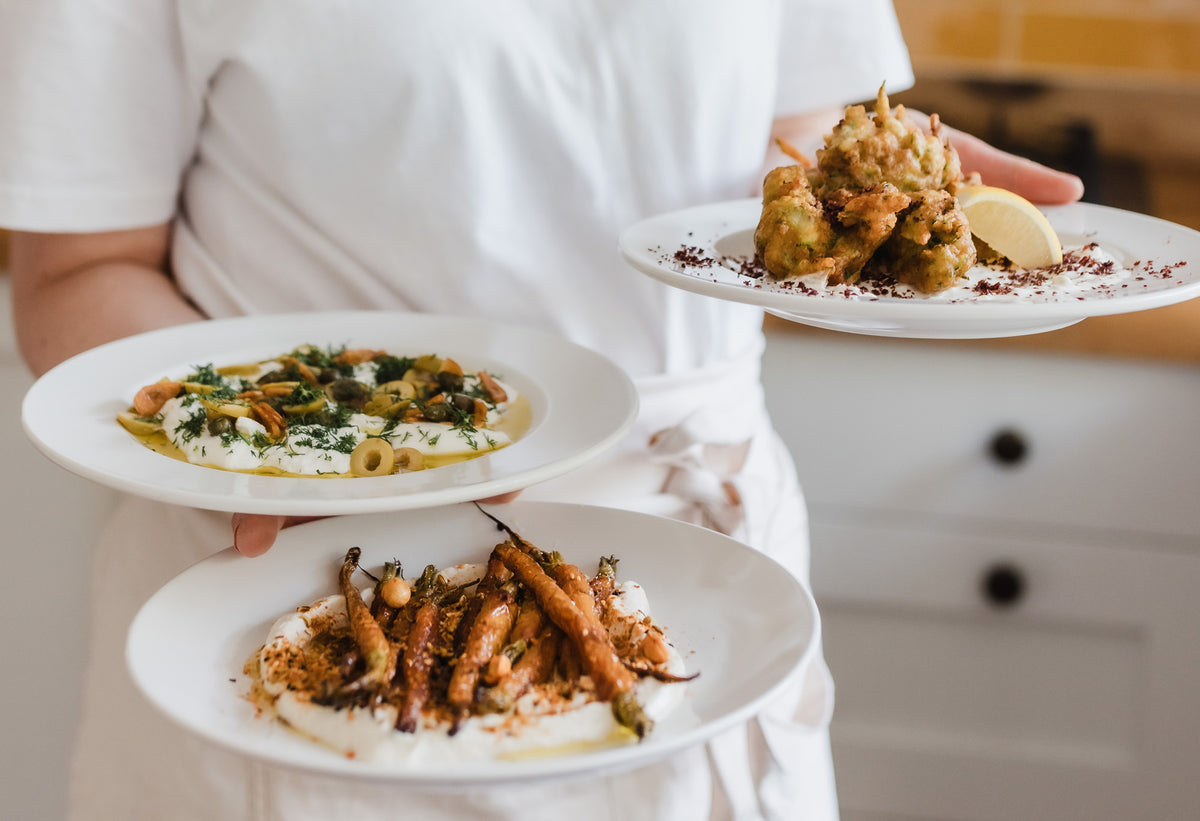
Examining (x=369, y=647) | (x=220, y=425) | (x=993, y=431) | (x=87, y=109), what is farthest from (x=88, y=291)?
(x=993, y=431)

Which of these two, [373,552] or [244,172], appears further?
[244,172]

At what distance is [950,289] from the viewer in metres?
0.84

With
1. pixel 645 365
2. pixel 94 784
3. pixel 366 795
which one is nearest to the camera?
pixel 366 795

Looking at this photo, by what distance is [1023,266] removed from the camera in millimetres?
901

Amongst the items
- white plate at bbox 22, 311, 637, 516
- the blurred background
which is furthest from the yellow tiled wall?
white plate at bbox 22, 311, 637, 516

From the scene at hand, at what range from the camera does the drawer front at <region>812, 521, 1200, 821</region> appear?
72.9 inches

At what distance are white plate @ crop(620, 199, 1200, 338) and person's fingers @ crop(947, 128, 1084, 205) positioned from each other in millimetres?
18

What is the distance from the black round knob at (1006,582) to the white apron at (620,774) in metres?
0.84

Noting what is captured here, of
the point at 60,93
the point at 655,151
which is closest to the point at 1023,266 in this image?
the point at 655,151

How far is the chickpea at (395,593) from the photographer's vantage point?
710mm

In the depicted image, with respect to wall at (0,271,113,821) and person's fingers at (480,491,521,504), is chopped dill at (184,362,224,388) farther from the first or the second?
wall at (0,271,113,821)

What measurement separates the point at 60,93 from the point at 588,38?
0.49m

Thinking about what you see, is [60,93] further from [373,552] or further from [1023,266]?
[1023,266]

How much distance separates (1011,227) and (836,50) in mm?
466
